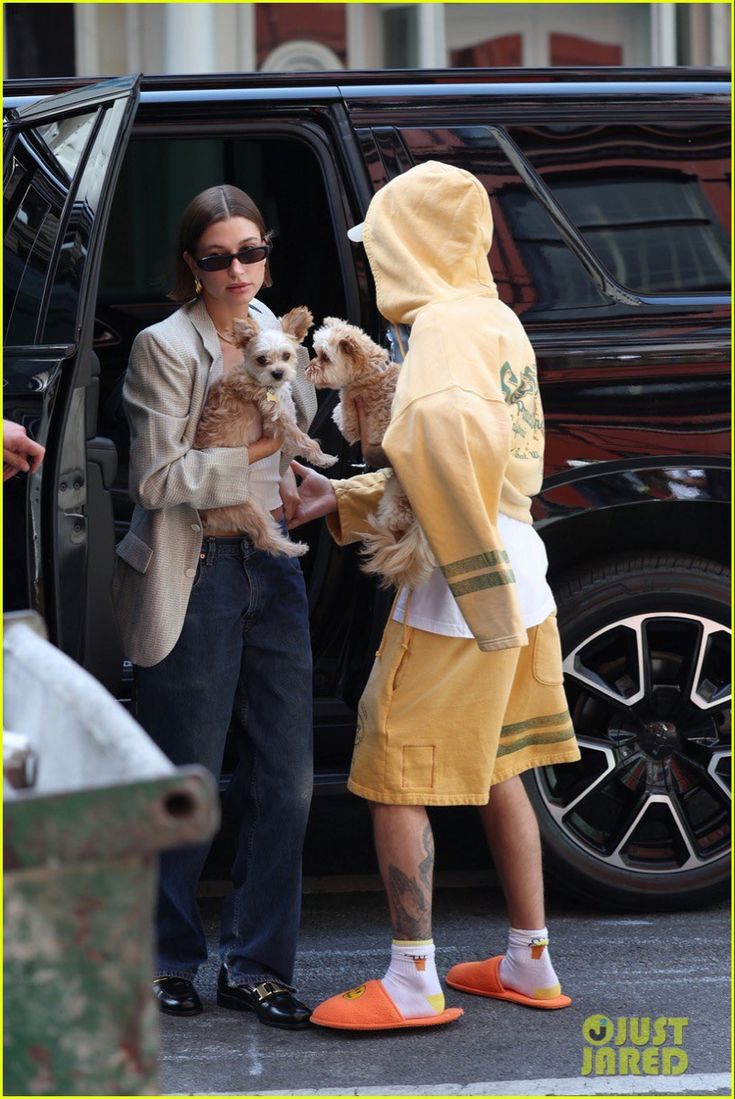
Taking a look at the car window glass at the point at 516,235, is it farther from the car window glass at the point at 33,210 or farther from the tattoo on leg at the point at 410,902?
the tattoo on leg at the point at 410,902

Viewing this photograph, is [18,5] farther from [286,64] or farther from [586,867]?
[586,867]

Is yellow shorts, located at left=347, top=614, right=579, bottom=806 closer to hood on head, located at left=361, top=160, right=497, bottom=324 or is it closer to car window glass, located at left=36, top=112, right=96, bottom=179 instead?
hood on head, located at left=361, top=160, right=497, bottom=324

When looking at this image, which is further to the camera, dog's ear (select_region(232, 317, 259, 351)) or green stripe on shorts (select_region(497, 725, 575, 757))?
green stripe on shorts (select_region(497, 725, 575, 757))

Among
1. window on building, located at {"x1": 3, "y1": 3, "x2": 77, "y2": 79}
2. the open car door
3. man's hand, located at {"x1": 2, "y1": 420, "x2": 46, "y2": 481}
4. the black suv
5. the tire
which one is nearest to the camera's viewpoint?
man's hand, located at {"x1": 2, "y1": 420, "x2": 46, "y2": 481}

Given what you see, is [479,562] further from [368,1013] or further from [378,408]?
[368,1013]

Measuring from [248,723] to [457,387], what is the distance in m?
0.94

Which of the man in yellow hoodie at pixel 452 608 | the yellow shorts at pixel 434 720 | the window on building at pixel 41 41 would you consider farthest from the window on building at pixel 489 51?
the yellow shorts at pixel 434 720

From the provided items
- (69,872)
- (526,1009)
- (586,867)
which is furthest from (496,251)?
(69,872)

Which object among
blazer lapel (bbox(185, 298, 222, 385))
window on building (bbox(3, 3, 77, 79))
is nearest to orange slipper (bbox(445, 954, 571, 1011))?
blazer lapel (bbox(185, 298, 222, 385))

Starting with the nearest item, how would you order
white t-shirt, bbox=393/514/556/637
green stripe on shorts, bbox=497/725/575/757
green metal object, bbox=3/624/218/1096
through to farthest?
green metal object, bbox=3/624/218/1096 < white t-shirt, bbox=393/514/556/637 < green stripe on shorts, bbox=497/725/575/757

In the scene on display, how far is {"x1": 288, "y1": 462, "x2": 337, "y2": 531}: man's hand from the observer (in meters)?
3.45

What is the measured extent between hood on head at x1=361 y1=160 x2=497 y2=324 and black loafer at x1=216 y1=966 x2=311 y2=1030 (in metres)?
1.52

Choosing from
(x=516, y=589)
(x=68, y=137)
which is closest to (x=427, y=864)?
(x=516, y=589)

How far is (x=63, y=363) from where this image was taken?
3203 mm
